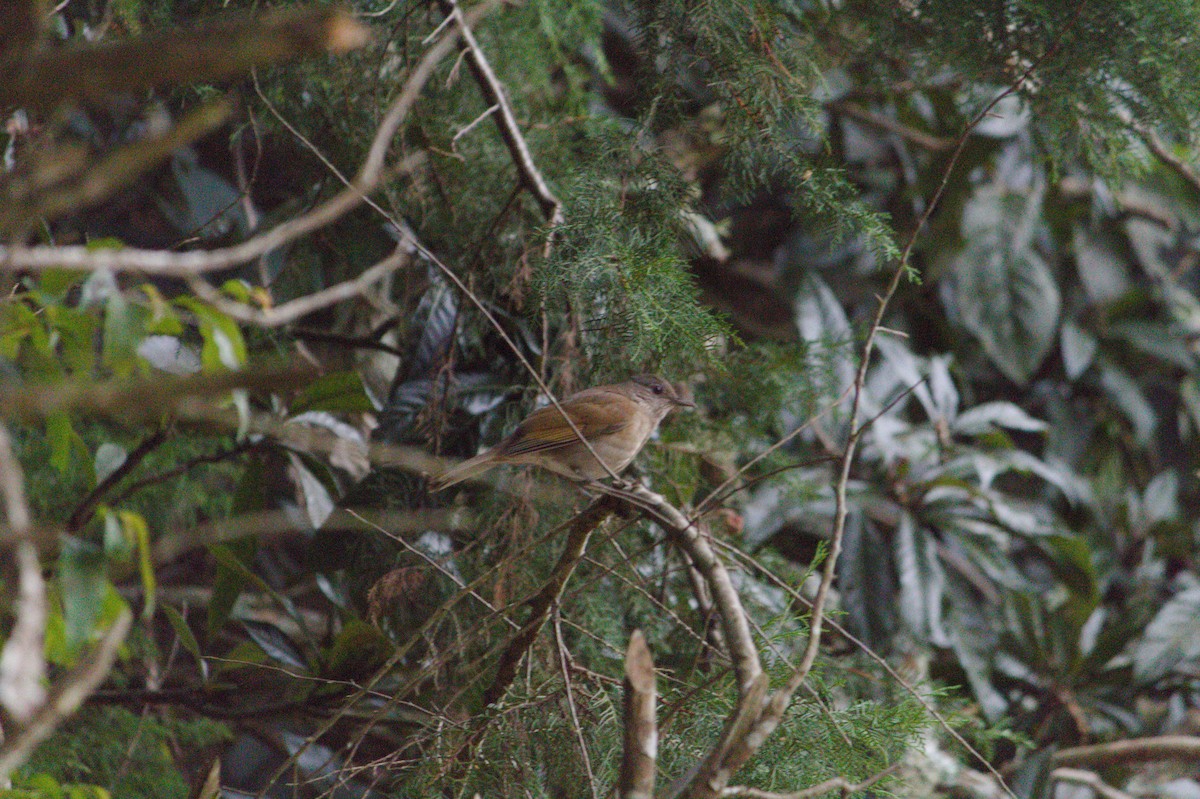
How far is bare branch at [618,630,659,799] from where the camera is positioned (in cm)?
134

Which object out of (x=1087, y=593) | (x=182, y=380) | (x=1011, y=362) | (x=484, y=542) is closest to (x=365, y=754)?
(x=484, y=542)

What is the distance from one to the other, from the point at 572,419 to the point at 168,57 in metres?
1.85

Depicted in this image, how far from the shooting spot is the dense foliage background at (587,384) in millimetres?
1395

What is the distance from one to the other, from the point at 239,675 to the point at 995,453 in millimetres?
2748

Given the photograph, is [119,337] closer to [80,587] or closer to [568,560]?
[80,587]

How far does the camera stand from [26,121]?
276 cm

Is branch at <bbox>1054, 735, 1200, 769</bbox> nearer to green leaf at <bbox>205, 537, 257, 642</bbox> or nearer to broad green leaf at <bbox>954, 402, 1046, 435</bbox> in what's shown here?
broad green leaf at <bbox>954, 402, 1046, 435</bbox>

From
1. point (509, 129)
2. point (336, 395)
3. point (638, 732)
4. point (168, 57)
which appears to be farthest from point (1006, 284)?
point (168, 57)

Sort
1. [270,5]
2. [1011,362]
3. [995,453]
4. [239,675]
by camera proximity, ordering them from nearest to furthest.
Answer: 1. [270,5]
2. [239,675]
3. [995,453]
4. [1011,362]

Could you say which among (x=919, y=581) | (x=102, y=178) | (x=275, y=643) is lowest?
(x=919, y=581)

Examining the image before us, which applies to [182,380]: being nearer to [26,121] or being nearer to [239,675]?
[26,121]

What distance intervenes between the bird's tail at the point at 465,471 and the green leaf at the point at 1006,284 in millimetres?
2866

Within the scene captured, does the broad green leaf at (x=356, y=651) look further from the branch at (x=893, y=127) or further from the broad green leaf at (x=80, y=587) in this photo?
the branch at (x=893, y=127)

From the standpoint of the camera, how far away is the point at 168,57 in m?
0.81
